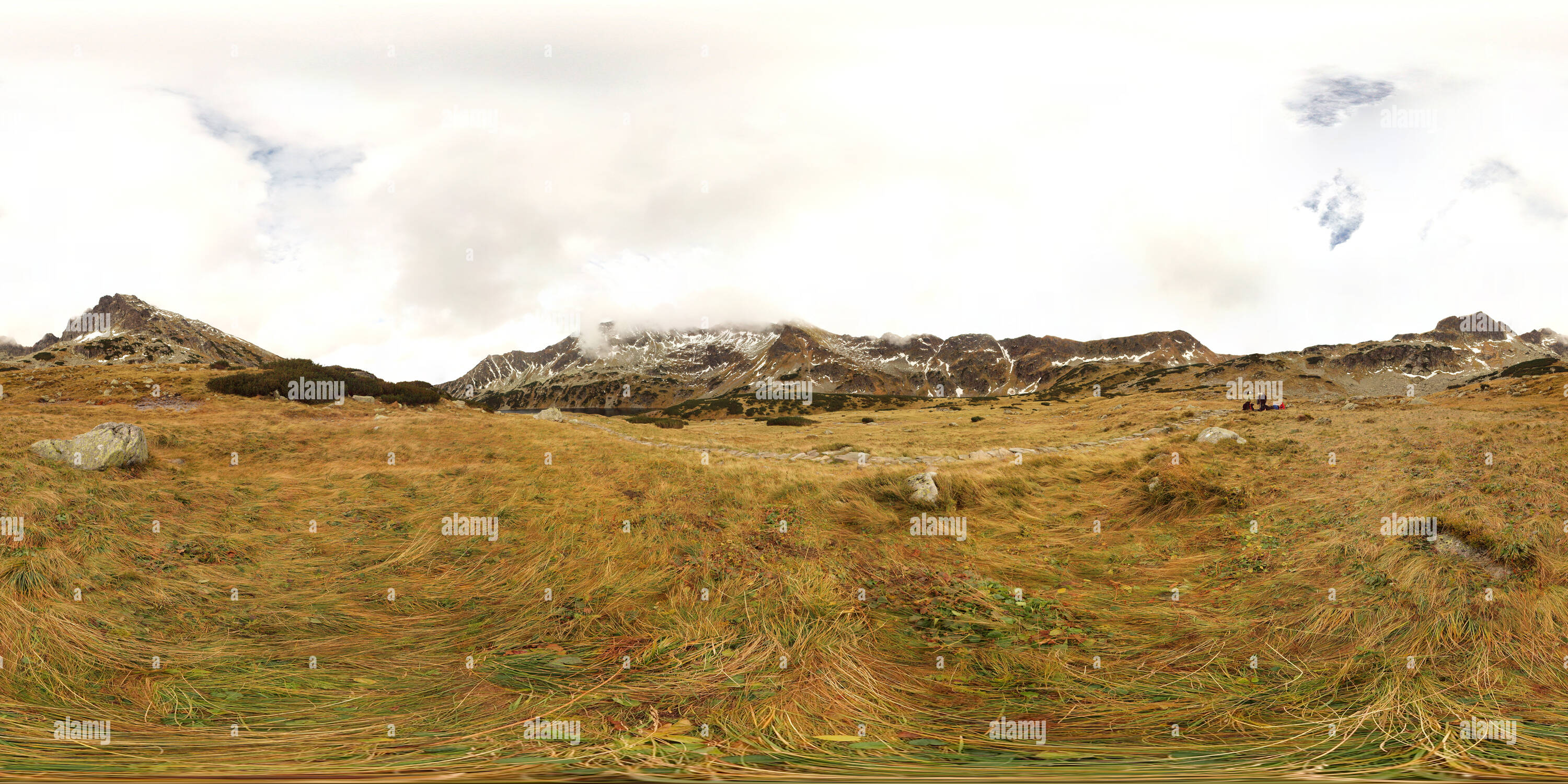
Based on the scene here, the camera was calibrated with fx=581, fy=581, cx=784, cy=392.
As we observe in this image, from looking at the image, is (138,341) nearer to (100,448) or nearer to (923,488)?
(100,448)

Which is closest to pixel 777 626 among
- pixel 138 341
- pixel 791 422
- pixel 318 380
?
pixel 318 380

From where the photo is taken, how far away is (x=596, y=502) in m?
9.01

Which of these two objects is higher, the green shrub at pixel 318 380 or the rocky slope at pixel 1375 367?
the rocky slope at pixel 1375 367

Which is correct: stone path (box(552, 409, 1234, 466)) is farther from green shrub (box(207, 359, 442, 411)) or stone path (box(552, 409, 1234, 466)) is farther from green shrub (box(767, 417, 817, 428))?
green shrub (box(767, 417, 817, 428))

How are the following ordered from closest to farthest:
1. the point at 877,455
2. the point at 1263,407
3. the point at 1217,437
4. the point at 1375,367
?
the point at 1217,437
the point at 877,455
the point at 1263,407
the point at 1375,367

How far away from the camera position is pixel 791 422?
46.0 meters

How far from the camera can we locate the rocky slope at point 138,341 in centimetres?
7288

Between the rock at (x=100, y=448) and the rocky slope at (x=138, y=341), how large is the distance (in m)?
75.1

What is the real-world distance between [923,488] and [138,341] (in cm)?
13262

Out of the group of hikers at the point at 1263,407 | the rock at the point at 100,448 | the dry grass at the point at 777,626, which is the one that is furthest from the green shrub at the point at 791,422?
the rock at the point at 100,448

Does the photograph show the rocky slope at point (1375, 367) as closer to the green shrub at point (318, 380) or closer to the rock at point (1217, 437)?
the rock at point (1217, 437)

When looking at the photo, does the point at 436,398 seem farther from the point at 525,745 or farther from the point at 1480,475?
the point at 1480,475

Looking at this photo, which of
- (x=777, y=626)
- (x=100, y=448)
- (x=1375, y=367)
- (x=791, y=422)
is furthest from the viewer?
(x=1375, y=367)

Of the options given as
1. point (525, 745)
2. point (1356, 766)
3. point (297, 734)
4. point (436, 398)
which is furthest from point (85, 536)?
point (436, 398)
